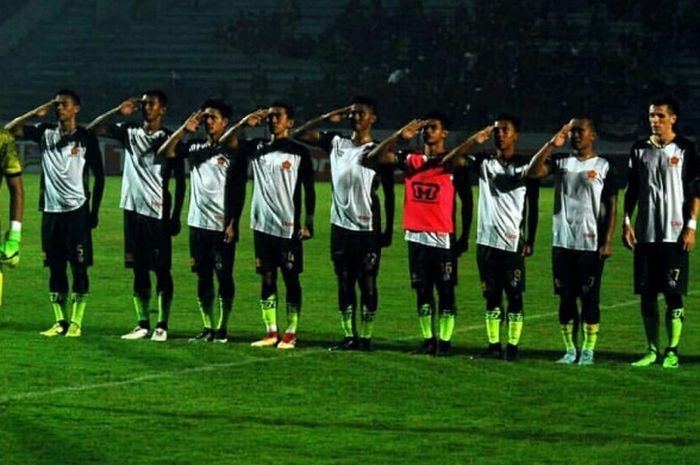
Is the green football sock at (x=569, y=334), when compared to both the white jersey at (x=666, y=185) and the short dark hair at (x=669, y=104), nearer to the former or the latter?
the white jersey at (x=666, y=185)

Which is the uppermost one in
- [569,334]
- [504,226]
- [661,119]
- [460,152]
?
[661,119]

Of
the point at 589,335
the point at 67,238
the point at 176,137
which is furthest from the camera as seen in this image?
the point at 67,238

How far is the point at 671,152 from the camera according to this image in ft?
42.1

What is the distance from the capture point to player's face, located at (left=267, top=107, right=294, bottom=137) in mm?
13664

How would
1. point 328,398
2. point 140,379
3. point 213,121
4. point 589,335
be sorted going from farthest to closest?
1. point 213,121
2. point 589,335
3. point 140,379
4. point 328,398

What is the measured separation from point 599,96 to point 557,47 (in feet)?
7.55

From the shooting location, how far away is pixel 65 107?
1409 cm

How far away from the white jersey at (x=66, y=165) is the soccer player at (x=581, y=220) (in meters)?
3.86

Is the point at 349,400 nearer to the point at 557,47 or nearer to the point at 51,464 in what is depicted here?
the point at 51,464

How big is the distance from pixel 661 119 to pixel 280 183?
3.11 meters

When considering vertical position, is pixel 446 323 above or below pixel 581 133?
below

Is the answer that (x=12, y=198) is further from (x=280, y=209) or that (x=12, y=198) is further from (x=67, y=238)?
(x=67, y=238)

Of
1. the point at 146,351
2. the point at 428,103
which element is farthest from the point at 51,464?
the point at 428,103

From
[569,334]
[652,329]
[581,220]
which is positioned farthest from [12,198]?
[652,329]
